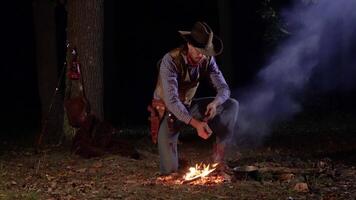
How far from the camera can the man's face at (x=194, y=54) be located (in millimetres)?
6617

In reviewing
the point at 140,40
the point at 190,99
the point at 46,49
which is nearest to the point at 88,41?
the point at 190,99

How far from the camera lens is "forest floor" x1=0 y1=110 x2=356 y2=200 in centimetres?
622

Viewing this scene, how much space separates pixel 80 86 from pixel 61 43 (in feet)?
57.3

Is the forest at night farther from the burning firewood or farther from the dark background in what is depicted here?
the dark background

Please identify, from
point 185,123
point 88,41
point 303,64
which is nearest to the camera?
point 185,123

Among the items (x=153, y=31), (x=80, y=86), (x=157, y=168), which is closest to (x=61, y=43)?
(x=153, y=31)

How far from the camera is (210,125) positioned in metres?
7.12

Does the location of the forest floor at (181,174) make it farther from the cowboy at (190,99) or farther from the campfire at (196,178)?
the cowboy at (190,99)

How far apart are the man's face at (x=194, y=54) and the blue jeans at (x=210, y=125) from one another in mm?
606

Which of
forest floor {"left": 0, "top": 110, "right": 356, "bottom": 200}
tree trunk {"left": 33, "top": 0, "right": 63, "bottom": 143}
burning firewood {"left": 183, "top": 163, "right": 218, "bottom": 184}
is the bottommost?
forest floor {"left": 0, "top": 110, "right": 356, "bottom": 200}

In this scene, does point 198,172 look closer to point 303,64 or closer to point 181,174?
point 181,174

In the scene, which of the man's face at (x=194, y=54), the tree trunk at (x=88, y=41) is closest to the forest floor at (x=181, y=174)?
the tree trunk at (x=88, y=41)

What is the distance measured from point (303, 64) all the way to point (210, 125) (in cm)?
1404

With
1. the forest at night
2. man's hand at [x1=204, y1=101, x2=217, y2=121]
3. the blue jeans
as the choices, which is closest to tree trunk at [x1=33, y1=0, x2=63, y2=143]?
the forest at night
